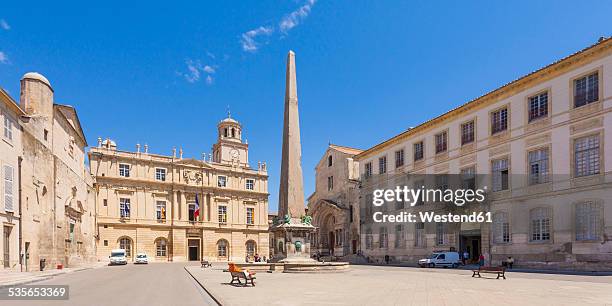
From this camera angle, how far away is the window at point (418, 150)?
3888 cm

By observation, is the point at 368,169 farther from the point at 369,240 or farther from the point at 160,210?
the point at 160,210

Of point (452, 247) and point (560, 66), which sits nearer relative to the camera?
point (560, 66)

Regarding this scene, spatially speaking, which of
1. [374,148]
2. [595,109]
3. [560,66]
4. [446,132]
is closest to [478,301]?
[595,109]

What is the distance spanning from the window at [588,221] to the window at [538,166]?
2916 mm

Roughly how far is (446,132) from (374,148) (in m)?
10.4

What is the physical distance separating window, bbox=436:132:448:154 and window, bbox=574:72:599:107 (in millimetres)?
11856

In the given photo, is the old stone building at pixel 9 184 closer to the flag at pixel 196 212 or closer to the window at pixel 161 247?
the window at pixel 161 247

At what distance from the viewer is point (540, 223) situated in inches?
1052

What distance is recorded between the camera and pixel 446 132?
35969 mm

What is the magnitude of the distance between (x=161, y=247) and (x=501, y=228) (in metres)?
41.7

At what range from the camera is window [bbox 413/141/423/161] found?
3888 cm

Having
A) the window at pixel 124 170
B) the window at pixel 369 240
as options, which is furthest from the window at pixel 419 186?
the window at pixel 124 170

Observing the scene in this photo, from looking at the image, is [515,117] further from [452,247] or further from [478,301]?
[478,301]

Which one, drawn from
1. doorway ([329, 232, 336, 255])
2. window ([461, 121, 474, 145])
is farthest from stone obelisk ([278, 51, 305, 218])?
doorway ([329, 232, 336, 255])
